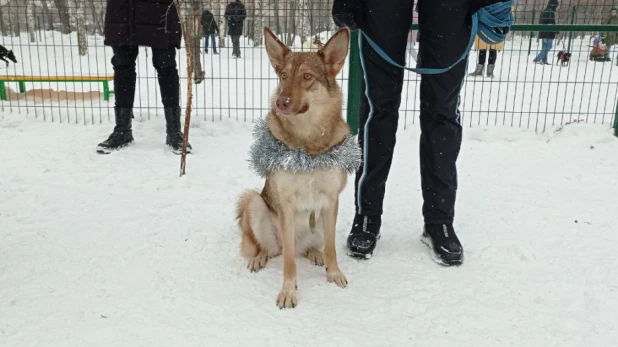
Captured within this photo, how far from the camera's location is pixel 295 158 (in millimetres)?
2482

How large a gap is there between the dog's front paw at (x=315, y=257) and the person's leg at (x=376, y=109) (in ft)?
0.63

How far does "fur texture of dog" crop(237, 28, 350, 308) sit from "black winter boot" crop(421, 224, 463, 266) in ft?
2.04

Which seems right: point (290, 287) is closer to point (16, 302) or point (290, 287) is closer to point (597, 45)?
point (16, 302)

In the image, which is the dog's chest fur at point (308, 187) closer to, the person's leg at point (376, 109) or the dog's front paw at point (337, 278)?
the dog's front paw at point (337, 278)

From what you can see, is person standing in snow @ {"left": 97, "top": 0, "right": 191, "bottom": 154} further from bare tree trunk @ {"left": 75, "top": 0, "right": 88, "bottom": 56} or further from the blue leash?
bare tree trunk @ {"left": 75, "top": 0, "right": 88, "bottom": 56}

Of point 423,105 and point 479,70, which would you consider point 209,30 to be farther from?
point 423,105

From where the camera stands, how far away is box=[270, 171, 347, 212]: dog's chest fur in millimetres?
2506

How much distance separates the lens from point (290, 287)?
8.33ft

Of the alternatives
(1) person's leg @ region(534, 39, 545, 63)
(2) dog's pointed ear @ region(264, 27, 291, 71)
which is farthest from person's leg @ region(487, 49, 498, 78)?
(2) dog's pointed ear @ region(264, 27, 291, 71)

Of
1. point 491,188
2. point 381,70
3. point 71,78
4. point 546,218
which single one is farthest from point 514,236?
point 71,78

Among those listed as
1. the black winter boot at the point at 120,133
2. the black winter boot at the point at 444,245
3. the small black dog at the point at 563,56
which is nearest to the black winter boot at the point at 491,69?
the small black dog at the point at 563,56

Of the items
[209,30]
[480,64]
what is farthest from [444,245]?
[209,30]

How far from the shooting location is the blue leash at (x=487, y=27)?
8.78ft

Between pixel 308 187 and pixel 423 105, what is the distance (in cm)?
92
